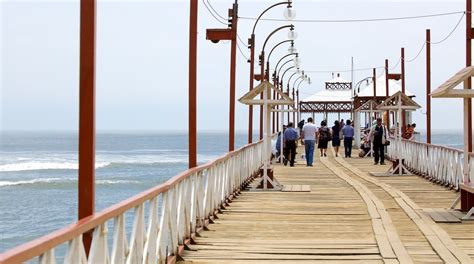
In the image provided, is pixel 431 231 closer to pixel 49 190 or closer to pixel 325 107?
pixel 49 190

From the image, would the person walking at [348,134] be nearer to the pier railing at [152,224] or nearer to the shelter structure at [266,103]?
the shelter structure at [266,103]

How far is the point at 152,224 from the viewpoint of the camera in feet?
30.1

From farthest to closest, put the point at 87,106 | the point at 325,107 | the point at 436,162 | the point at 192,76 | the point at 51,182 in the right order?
the point at 325,107 < the point at 51,182 < the point at 436,162 < the point at 192,76 < the point at 87,106

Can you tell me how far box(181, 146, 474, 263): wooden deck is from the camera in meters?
10.8

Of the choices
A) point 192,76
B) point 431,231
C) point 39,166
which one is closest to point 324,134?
point 192,76

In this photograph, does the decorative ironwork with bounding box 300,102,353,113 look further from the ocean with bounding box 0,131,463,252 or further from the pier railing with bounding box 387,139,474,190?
the pier railing with bounding box 387,139,474,190

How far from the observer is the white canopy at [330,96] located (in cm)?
7212

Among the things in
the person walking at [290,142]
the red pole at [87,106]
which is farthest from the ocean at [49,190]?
the red pole at [87,106]

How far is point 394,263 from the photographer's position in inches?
397

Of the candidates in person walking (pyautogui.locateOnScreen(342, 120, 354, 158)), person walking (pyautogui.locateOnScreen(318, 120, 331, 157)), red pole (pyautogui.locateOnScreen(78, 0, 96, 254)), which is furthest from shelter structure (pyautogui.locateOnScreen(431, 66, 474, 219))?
person walking (pyautogui.locateOnScreen(342, 120, 354, 158))

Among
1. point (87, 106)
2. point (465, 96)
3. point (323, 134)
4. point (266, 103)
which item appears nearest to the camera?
point (87, 106)

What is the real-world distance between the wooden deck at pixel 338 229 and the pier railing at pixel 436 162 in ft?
1.57

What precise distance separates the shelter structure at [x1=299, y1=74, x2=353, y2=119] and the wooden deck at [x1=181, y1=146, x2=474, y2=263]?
50.7 metres

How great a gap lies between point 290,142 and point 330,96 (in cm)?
4178
